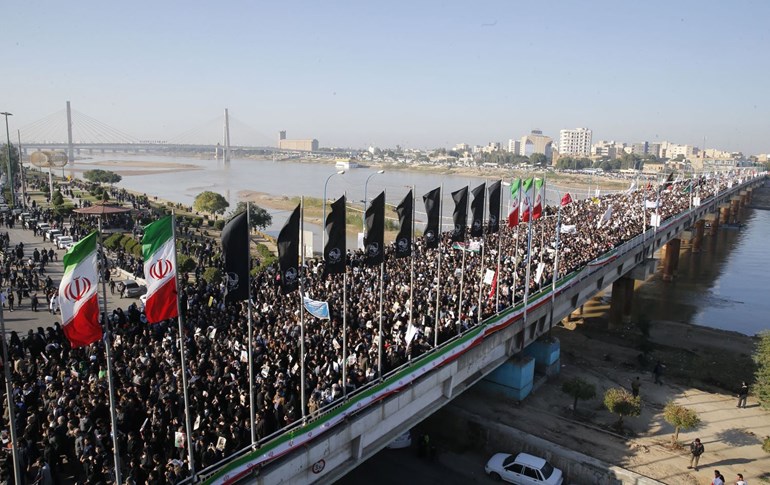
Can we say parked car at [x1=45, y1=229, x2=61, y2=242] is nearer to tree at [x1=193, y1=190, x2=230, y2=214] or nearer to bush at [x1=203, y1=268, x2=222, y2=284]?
bush at [x1=203, y1=268, x2=222, y2=284]

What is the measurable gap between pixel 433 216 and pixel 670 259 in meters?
33.0

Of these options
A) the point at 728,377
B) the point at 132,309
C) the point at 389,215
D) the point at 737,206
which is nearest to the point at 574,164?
the point at 737,206

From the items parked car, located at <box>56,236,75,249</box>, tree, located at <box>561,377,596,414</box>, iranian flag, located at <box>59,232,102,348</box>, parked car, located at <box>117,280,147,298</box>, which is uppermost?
iranian flag, located at <box>59,232,102,348</box>

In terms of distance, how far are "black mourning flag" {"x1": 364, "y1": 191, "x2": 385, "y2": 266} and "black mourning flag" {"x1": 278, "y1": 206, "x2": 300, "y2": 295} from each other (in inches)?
115

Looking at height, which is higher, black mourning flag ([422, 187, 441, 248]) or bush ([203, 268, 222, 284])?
black mourning flag ([422, 187, 441, 248])

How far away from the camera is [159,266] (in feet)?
28.3

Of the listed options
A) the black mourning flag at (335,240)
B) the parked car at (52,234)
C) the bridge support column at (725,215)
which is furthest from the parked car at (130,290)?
the bridge support column at (725,215)

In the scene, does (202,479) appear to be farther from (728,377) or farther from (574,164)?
(574,164)

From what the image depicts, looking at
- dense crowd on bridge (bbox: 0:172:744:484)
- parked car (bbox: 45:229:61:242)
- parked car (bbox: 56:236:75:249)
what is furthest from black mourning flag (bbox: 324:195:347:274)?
parked car (bbox: 45:229:61:242)

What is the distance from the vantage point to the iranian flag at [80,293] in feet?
25.4

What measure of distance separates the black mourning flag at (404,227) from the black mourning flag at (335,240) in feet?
9.54

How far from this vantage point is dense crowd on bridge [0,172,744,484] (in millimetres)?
9719

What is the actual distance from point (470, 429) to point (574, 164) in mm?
143100

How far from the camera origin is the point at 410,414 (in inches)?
522
